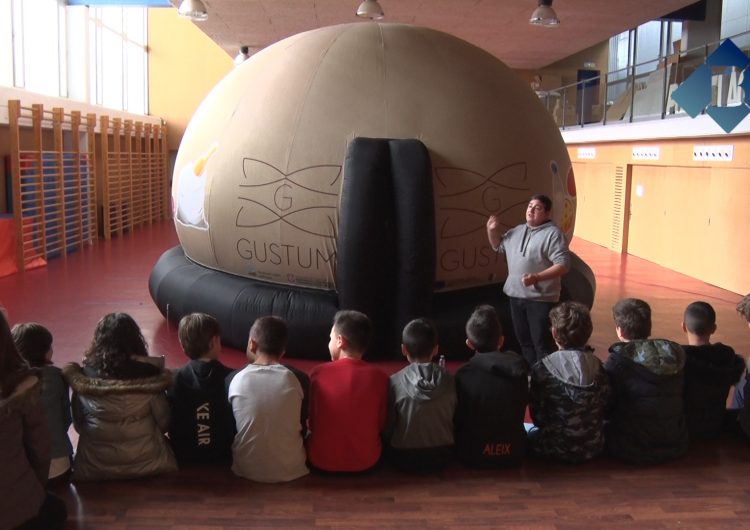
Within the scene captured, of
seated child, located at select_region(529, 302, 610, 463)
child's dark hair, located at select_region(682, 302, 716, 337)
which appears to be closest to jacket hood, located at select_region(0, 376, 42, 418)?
seated child, located at select_region(529, 302, 610, 463)

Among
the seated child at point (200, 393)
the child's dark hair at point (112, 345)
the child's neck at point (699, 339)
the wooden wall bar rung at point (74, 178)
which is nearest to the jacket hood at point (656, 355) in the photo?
the child's neck at point (699, 339)

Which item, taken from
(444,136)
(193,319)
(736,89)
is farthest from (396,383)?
(736,89)

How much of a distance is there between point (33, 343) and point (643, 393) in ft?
10.4

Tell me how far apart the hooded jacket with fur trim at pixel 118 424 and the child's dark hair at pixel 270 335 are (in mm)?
489

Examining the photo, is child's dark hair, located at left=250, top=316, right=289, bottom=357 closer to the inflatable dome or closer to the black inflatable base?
the inflatable dome

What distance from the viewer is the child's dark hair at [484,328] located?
391cm

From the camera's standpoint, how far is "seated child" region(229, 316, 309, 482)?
372cm

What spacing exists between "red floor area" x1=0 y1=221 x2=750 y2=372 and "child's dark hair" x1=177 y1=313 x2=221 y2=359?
247 centimetres

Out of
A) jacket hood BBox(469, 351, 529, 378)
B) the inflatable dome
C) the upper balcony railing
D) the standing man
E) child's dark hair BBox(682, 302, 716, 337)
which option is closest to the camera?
jacket hood BBox(469, 351, 529, 378)

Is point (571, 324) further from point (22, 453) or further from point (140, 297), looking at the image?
point (140, 297)

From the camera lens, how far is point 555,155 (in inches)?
288

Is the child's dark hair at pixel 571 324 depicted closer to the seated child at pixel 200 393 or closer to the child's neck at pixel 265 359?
the child's neck at pixel 265 359

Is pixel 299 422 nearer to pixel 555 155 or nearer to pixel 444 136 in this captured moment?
pixel 444 136

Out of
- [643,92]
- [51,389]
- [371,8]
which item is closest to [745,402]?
[51,389]
